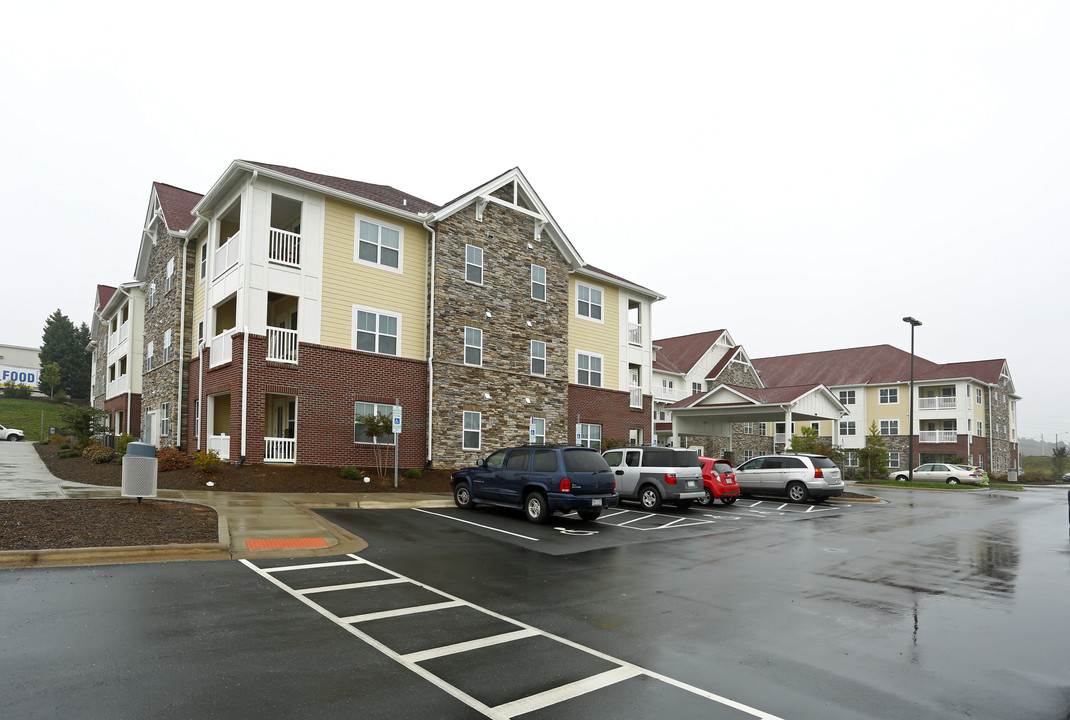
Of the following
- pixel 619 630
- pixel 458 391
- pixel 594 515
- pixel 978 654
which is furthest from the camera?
pixel 458 391

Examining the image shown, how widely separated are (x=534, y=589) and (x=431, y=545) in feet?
11.5

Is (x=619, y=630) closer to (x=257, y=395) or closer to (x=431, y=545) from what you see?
(x=431, y=545)

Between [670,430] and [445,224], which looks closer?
[445,224]

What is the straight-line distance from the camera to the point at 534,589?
341 inches

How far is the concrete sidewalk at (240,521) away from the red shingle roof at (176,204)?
11.2m

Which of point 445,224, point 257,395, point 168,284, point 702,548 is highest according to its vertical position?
point 445,224

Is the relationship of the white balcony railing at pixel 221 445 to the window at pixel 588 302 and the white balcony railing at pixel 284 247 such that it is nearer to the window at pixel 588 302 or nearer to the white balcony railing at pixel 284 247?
the white balcony railing at pixel 284 247

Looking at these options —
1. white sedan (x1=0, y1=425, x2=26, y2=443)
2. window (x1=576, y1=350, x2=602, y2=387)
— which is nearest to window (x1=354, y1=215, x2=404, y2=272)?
window (x1=576, y1=350, x2=602, y2=387)

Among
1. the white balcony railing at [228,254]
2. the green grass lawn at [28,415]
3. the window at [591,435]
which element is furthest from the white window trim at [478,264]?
the green grass lawn at [28,415]

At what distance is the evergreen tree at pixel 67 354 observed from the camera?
249 feet

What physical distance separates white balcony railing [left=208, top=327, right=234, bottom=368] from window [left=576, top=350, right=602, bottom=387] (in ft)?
50.3

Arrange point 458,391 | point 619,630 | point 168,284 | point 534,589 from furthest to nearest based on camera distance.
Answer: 1. point 168,284
2. point 458,391
3. point 534,589
4. point 619,630

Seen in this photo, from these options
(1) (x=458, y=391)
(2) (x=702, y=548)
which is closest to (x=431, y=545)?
(2) (x=702, y=548)

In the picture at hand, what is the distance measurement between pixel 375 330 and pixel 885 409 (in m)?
47.7
